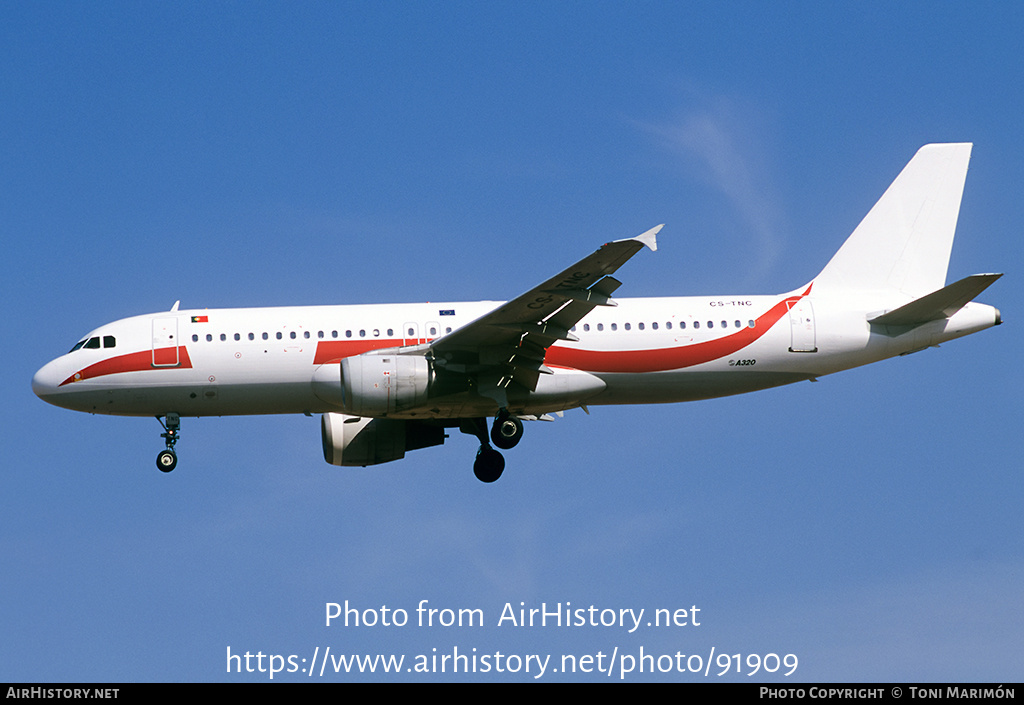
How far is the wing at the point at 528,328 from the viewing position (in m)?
27.2

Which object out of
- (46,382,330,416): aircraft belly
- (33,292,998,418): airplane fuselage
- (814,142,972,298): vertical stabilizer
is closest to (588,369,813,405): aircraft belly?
(33,292,998,418): airplane fuselage

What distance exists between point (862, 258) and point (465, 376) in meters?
10.6

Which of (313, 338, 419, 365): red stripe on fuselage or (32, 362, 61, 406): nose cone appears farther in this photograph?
(32, 362, 61, 406): nose cone

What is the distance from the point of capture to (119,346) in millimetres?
31172

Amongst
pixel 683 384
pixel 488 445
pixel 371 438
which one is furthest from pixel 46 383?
pixel 683 384

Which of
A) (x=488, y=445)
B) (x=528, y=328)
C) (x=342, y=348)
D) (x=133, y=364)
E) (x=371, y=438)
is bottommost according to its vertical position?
(x=488, y=445)

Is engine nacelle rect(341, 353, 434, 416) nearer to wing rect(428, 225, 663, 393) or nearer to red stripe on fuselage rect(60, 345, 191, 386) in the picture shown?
wing rect(428, 225, 663, 393)

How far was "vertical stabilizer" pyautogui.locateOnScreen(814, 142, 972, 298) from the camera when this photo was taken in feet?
108

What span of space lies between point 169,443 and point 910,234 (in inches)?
740

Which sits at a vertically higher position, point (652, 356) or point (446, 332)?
point (446, 332)

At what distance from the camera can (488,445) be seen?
32.4 m

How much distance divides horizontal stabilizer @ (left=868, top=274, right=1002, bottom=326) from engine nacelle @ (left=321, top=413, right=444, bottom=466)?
11253 mm

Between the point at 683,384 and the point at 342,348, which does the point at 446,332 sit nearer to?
the point at 342,348
